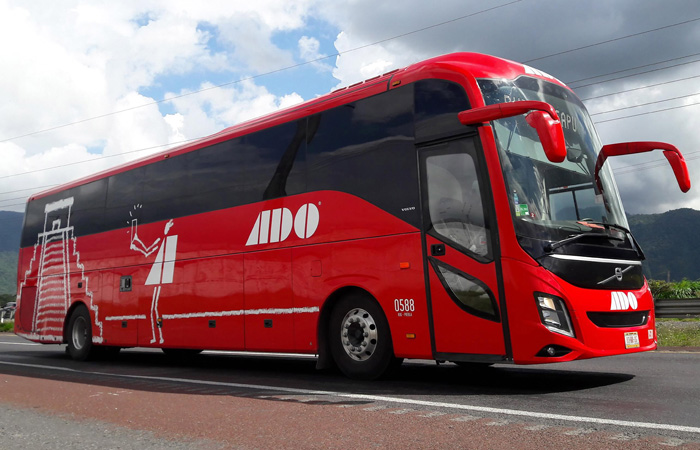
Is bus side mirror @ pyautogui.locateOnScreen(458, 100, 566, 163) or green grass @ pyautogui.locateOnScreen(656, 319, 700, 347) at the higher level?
bus side mirror @ pyautogui.locateOnScreen(458, 100, 566, 163)

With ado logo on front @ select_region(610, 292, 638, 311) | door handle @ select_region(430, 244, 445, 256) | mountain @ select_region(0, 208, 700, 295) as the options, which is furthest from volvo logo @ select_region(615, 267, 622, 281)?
mountain @ select_region(0, 208, 700, 295)

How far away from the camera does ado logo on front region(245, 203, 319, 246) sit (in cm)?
912

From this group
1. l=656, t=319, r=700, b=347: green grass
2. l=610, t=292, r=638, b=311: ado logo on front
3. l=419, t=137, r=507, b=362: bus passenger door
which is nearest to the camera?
l=419, t=137, r=507, b=362: bus passenger door

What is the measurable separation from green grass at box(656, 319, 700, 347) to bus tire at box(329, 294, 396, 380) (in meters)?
7.34

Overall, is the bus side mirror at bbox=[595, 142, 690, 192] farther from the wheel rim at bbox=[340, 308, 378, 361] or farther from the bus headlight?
the wheel rim at bbox=[340, 308, 378, 361]

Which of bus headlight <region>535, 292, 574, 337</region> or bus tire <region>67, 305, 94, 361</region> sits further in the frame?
bus tire <region>67, 305, 94, 361</region>

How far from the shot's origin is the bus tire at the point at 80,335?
1371cm

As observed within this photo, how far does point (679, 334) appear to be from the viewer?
14.5 m

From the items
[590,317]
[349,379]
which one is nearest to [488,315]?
[590,317]

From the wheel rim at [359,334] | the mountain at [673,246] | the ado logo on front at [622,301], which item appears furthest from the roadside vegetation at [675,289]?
the mountain at [673,246]

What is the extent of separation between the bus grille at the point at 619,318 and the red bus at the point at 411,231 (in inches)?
0.9

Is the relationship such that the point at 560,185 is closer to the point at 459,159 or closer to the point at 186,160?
the point at 459,159

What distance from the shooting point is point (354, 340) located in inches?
332

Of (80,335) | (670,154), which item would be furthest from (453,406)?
(80,335)
